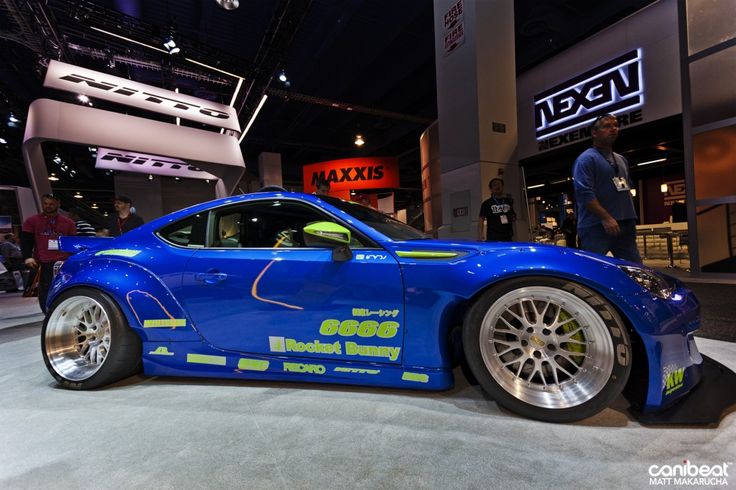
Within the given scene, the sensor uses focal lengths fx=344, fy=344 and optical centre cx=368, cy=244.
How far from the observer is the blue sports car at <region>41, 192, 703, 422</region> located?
1.38m

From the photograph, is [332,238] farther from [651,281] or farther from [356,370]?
[651,281]

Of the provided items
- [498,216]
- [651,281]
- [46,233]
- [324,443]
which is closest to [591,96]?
[498,216]

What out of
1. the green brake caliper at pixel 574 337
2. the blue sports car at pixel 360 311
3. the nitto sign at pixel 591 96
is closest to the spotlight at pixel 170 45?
the blue sports car at pixel 360 311

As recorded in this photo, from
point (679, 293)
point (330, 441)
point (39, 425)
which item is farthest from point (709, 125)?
point (39, 425)

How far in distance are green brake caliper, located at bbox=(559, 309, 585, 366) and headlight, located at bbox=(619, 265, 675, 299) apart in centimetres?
29

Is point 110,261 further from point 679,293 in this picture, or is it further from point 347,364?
point 679,293

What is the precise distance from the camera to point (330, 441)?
1.33 metres

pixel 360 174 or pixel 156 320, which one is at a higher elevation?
pixel 360 174

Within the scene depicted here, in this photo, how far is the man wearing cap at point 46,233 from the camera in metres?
3.84

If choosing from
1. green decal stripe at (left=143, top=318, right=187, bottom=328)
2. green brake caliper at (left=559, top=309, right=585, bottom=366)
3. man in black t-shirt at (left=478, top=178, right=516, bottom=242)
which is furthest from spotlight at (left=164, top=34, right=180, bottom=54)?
green brake caliper at (left=559, top=309, right=585, bottom=366)

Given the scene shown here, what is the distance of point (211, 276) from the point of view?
1.80 metres

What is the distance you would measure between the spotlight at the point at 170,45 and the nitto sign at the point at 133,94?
40.8 inches

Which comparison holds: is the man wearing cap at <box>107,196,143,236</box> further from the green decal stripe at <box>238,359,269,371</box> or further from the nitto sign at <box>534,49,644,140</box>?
the nitto sign at <box>534,49,644,140</box>

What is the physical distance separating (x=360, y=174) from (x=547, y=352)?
13657 millimetres
